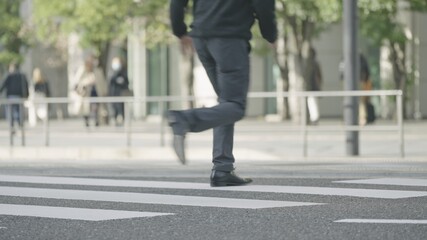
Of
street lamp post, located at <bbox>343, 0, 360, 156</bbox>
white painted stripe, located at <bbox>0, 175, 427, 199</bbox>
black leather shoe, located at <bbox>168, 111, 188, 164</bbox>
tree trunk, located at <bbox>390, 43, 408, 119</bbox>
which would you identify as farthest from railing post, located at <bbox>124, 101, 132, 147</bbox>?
tree trunk, located at <bbox>390, 43, 408, 119</bbox>

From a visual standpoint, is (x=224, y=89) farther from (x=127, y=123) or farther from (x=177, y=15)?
(x=127, y=123)

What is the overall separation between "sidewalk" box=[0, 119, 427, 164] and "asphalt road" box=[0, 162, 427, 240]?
517 cm

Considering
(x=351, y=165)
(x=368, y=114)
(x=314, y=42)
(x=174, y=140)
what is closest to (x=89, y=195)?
(x=174, y=140)

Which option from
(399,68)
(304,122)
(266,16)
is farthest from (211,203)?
(399,68)

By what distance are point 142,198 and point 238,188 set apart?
89 centimetres

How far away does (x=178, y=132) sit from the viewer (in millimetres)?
9180

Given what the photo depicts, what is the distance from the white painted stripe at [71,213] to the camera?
790 cm

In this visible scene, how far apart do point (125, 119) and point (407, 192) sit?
11493mm

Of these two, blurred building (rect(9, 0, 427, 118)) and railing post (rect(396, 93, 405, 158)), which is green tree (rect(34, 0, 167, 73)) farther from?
railing post (rect(396, 93, 405, 158))

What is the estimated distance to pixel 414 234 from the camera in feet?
→ 22.4

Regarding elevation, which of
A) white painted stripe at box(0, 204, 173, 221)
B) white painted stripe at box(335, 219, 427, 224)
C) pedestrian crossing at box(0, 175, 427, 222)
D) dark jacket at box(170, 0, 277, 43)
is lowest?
pedestrian crossing at box(0, 175, 427, 222)

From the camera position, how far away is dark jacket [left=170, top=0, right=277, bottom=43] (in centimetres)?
966

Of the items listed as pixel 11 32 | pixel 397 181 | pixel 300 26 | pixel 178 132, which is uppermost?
pixel 11 32

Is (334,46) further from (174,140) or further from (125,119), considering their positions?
(174,140)
